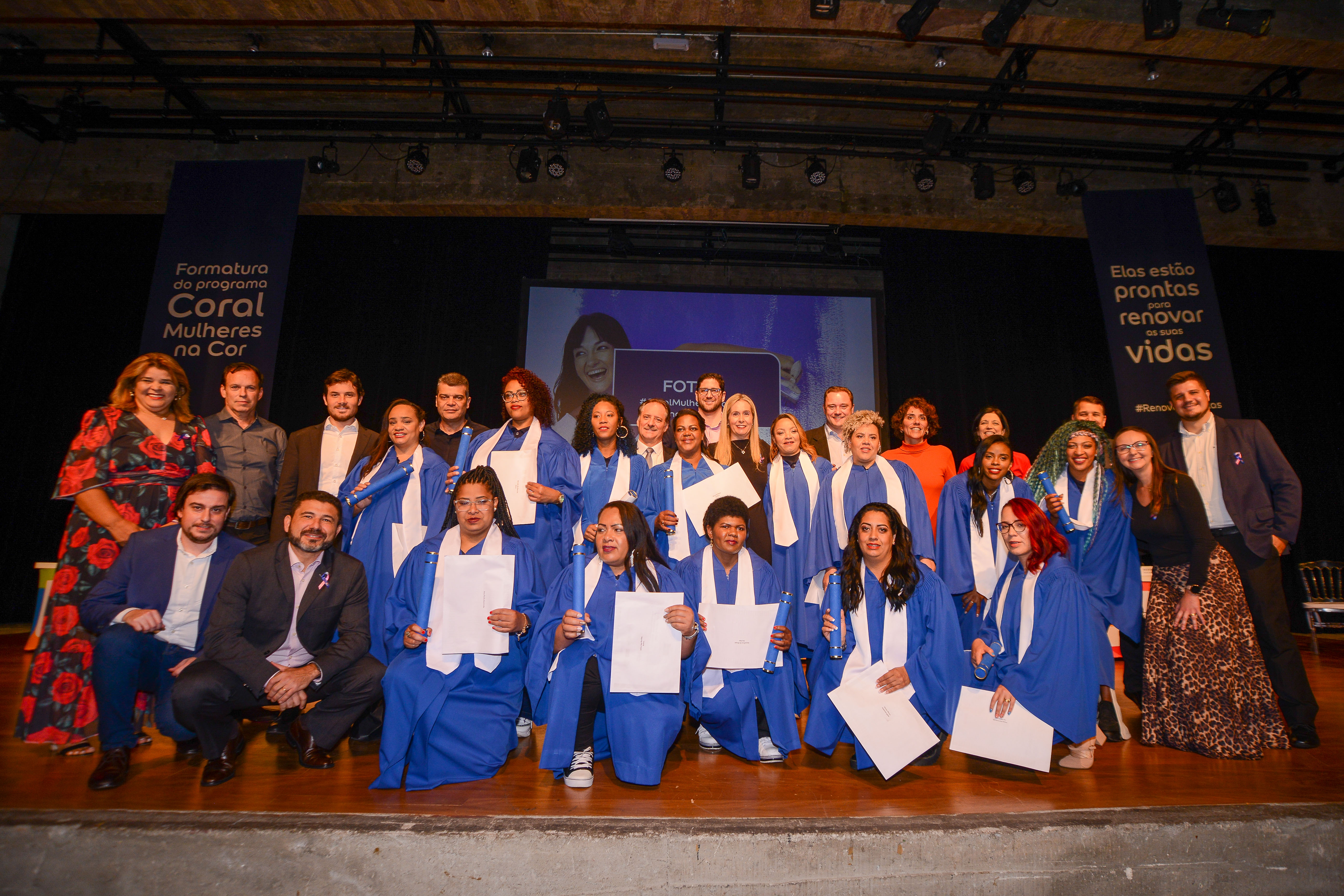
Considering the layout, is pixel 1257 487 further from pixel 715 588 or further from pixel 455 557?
pixel 455 557

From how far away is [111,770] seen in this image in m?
2.71

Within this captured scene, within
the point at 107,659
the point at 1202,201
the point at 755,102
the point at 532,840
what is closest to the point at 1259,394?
the point at 1202,201

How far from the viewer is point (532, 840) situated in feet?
7.61

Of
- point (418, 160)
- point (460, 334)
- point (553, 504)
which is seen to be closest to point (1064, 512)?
point (553, 504)

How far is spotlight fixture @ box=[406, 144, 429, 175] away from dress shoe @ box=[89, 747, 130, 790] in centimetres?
609

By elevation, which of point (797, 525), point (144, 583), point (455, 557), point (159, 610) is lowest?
point (159, 610)

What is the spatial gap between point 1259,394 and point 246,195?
12.2 meters

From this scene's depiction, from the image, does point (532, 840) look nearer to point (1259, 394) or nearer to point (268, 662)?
point (268, 662)

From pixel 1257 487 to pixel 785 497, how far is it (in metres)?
2.56

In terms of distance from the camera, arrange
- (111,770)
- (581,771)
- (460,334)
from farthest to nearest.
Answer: (460,334), (581,771), (111,770)

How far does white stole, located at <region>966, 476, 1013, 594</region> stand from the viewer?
377 cm

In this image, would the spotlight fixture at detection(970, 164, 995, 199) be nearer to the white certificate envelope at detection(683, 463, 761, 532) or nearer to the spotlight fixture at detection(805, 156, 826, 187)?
the spotlight fixture at detection(805, 156, 826, 187)

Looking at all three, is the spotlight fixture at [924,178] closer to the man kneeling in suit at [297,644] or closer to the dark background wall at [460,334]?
the dark background wall at [460,334]

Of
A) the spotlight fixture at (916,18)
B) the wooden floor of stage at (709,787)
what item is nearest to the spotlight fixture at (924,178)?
the spotlight fixture at (916,18)
